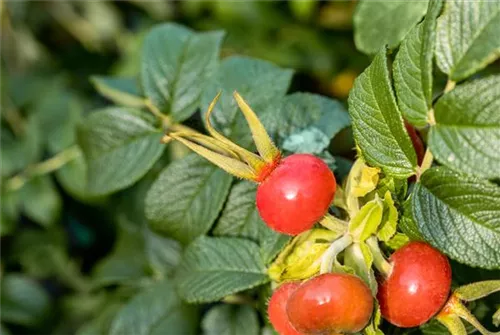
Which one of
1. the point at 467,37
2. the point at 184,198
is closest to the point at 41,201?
the point at 184,198

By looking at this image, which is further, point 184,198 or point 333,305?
point 184,198

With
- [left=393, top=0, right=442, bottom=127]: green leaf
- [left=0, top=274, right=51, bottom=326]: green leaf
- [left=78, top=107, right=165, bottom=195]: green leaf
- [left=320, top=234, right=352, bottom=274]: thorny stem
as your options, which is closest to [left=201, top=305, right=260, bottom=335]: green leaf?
[left=78, top=107, right=165, bottom=195]: green leaf

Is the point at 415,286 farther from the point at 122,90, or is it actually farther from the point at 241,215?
the point at 122,90

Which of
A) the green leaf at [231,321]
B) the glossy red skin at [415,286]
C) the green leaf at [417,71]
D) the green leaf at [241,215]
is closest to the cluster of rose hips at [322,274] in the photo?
the glossy red skin at [415,286]

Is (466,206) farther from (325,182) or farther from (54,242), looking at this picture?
(54,242)

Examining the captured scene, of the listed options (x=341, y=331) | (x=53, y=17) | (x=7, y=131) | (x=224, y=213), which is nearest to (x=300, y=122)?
(x=224, y=213)

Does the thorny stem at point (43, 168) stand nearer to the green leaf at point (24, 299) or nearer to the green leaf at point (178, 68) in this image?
the green leaf at point (24, 299)

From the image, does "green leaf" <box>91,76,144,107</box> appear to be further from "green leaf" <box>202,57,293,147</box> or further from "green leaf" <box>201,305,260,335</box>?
"green leaf" <box>201,305,260,335</box>

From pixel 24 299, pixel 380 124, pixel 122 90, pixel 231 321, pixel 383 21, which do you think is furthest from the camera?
pixel 24 299
